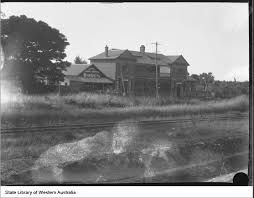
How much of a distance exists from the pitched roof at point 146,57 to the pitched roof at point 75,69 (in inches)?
4.7

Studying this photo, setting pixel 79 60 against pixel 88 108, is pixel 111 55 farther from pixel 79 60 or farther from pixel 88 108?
pixel 88 108

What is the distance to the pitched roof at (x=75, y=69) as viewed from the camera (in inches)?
129

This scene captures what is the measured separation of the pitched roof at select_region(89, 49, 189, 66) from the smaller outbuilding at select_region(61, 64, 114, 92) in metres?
0.14

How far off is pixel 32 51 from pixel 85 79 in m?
0.57

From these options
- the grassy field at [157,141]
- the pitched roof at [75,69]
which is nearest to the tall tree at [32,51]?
the pitched roof at [75,69]

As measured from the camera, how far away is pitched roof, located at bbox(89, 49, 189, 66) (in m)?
3.34

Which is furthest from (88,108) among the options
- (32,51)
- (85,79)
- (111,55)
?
(32,51)

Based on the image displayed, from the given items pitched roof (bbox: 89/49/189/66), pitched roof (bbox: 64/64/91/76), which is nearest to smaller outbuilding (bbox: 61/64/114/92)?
pitched roof (bbox: 64/64/91/76)

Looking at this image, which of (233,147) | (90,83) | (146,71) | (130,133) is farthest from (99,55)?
(233,147)

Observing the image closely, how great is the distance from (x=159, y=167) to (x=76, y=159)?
816mm

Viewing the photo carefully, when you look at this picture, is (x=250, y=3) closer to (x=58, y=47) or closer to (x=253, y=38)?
(x=253, y=38)

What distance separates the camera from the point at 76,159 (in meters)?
3.24

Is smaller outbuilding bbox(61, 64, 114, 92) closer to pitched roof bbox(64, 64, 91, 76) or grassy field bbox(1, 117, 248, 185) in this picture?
pitched roof bbox(64, 64, 91, 76)

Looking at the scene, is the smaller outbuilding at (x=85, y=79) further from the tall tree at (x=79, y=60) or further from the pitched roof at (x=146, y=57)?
the pitched roof at (x=146, y=57)
